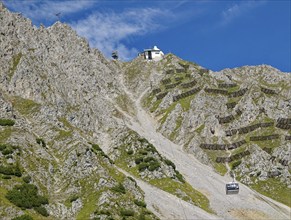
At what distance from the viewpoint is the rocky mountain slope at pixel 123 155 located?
9688 cm

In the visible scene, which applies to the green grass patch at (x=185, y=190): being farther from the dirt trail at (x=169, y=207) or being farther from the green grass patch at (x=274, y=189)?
the green grass patch at (x=274, y=189)

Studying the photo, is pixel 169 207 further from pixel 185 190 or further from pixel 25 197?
pixel 25 197

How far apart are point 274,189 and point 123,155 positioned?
5531 cm

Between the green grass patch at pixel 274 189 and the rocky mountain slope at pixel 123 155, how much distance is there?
389 millimetres

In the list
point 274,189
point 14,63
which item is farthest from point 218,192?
point 14,63

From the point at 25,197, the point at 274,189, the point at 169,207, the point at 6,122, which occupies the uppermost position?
the point at 6,122

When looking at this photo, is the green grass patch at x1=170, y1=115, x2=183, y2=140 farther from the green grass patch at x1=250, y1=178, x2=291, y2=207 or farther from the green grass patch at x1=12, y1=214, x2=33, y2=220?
the green grass patch at x1=12, y1=214, x2=33, y2=220

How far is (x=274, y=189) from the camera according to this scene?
142625mm

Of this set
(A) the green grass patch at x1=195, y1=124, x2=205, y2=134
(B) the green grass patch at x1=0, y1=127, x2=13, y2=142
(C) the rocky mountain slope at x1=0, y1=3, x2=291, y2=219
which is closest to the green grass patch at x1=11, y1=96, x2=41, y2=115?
(C) the rocky mountain slope at x1=0, y1=3, x2=291, y2=219

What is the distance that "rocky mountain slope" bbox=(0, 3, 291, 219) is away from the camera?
96.9m

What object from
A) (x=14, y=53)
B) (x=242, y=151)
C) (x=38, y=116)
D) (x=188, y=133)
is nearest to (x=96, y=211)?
(x=38, y=116)

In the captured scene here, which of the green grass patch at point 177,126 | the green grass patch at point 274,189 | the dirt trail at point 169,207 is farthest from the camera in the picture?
the green grass patch at point 177,126

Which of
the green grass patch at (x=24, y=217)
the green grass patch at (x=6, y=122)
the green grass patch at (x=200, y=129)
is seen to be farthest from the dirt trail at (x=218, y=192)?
the green grass patch at (x=6, y=122)

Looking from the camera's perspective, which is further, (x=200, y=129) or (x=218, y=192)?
(x=200, y=129)
